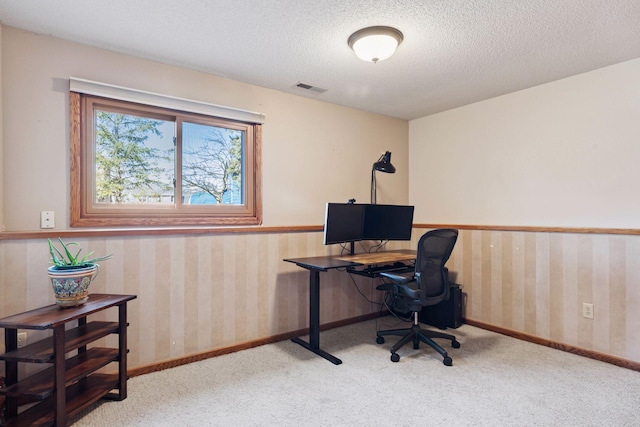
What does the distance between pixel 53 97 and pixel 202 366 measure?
6.85 feet

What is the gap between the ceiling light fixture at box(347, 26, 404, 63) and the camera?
82.1 inches

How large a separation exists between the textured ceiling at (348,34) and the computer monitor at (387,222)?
118 cm

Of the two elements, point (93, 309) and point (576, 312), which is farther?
point (576, 312)

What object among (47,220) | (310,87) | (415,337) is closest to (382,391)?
(415,337)

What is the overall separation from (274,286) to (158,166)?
1.38 meters

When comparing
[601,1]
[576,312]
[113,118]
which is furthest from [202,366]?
[601,1]

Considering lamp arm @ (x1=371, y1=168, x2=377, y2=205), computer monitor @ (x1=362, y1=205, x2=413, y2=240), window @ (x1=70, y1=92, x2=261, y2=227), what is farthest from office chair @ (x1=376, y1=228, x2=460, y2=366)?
window @ (x1=70, y1=92, x2=261, y2=227)

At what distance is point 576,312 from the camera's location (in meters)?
2.80

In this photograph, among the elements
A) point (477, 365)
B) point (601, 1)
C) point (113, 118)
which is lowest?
point (477, 365)

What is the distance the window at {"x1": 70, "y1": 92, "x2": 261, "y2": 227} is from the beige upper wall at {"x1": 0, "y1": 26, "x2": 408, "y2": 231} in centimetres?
10

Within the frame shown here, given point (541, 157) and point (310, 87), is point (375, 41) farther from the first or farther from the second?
point (541, 157)

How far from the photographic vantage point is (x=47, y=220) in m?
2.17

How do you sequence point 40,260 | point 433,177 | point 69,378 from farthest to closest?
point 433,177 < point 40,260 < point 69,378

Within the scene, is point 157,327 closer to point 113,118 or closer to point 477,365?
point 113,118
